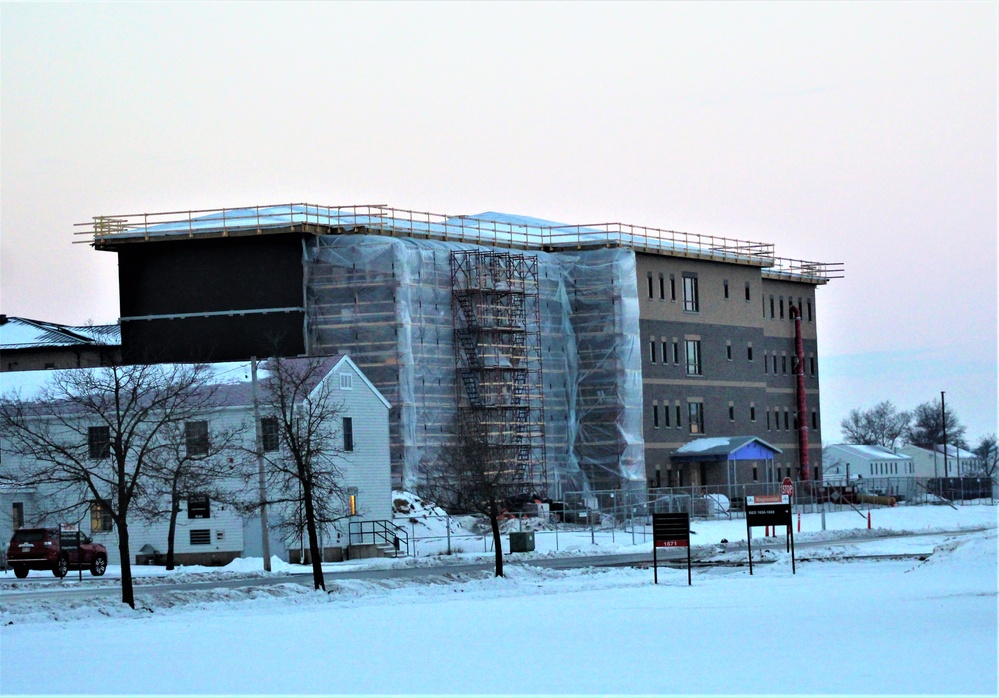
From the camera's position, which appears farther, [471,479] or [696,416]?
[696,416]

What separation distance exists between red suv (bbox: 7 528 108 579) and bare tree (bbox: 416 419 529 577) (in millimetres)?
12081

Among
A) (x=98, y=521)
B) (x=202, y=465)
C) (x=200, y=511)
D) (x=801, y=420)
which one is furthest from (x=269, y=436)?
(x=801, y=420)

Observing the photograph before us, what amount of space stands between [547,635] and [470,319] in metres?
53.3

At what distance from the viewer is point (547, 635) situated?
2455 cm

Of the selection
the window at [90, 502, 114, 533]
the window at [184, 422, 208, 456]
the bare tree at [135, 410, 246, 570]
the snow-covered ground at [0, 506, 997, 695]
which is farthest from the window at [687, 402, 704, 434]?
the snow-covered ground at [0, 506, 997, 695]

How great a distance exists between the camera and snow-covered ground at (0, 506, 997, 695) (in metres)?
18.7

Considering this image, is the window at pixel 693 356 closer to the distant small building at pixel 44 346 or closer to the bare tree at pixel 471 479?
the bare tree at pixel 471 479

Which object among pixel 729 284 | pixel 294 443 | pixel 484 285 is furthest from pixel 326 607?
pixel 729 284

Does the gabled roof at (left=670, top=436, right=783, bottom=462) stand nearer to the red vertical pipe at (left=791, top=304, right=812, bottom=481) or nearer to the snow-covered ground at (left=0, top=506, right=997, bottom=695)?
the red vertical pipe at (left=791, top=304, right=812, bottom=481)

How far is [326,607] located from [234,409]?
25.3 m

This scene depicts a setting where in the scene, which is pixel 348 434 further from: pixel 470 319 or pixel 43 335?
pixel 43 335

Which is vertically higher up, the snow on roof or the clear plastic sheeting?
the clear plastic sheeting

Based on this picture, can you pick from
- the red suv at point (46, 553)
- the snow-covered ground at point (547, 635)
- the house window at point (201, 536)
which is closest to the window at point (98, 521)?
the house window at point (201, 536)

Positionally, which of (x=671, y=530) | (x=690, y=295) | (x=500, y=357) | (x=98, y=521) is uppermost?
(x=690, y=295)
